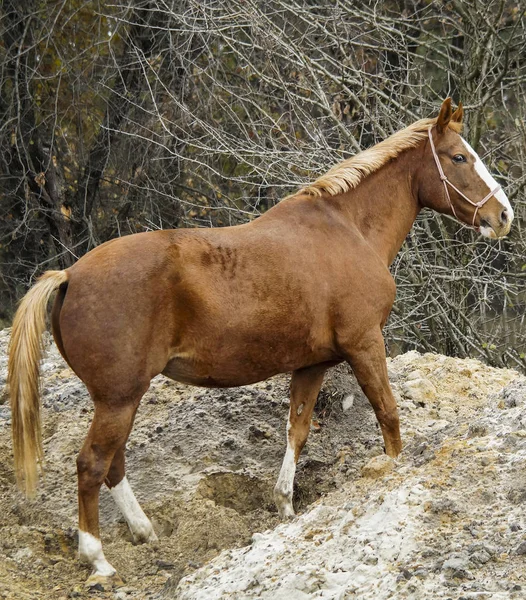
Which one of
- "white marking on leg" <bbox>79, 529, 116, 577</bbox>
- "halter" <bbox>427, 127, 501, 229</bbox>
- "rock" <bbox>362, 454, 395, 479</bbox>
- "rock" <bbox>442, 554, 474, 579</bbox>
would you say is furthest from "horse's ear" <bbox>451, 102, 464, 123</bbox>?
"white marking on leg" <bbox>79, 529, 116, 577</bbox>

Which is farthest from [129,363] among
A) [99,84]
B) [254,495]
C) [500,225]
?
[99,84]

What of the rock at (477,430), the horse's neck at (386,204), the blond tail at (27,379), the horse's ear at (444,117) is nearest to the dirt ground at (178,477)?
the blond tail at (27,379)

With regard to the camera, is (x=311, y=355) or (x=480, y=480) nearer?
(x=480, y=480)

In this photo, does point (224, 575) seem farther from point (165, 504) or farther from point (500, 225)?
point (500, 225)

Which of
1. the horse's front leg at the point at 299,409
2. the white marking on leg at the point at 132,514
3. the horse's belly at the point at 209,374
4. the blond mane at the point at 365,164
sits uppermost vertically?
the blond mane at the point at 365,164

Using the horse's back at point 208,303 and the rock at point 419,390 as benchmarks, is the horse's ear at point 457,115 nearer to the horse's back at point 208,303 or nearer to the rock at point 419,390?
the horse's back at point 208,303

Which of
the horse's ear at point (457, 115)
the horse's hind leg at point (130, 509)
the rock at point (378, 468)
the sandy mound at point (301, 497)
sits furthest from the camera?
the horse's ear at point (457, 115)

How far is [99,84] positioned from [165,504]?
23.5 feet

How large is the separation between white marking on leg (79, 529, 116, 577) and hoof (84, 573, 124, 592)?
36 millimetres

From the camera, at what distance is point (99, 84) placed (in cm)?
1132

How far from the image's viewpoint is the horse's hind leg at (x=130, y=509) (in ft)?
17.0

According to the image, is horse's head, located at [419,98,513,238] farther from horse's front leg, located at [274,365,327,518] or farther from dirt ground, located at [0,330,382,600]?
dirt ground, located at [0,330,382,600]

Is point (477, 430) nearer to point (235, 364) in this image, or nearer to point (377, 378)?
point (377, 378)

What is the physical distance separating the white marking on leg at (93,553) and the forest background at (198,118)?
4976 mm
